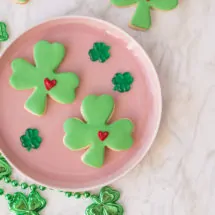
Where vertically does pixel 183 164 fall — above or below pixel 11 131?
below

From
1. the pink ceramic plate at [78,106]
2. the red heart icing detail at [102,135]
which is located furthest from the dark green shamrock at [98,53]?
the red heart icing detail at [102,135]

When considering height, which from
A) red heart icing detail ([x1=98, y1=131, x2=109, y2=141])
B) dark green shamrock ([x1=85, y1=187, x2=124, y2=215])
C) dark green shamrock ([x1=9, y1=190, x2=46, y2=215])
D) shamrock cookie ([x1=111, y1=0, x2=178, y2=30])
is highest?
shamrock cookie ([x1=111, y1=0, x2=178, y2=30])

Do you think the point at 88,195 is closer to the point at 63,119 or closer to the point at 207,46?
the point at 63,119

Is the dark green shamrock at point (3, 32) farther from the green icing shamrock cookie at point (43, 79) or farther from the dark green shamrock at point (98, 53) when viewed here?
the dark green shamrock at point (98, 53)

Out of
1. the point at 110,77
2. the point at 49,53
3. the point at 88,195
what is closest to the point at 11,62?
the point at 49,53

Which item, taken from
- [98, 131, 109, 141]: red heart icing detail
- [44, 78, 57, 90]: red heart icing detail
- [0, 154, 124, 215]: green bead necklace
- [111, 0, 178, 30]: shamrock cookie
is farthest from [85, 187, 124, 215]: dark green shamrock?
[111, 0, 178, 30]: shamrock cookie

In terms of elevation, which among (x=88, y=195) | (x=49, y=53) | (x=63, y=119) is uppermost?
(x=49, y=53)

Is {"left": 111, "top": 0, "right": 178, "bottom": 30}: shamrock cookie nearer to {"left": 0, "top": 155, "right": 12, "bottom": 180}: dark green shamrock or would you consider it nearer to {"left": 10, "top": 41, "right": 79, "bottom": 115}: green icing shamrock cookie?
{"left": 10, "top": 41, "right": 79, "bottom": 115}: green icing shamrock cookie

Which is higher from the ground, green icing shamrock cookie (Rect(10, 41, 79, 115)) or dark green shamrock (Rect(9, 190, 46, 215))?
green icing shamrock cookie (Rect(10, 41, 79, 115))
